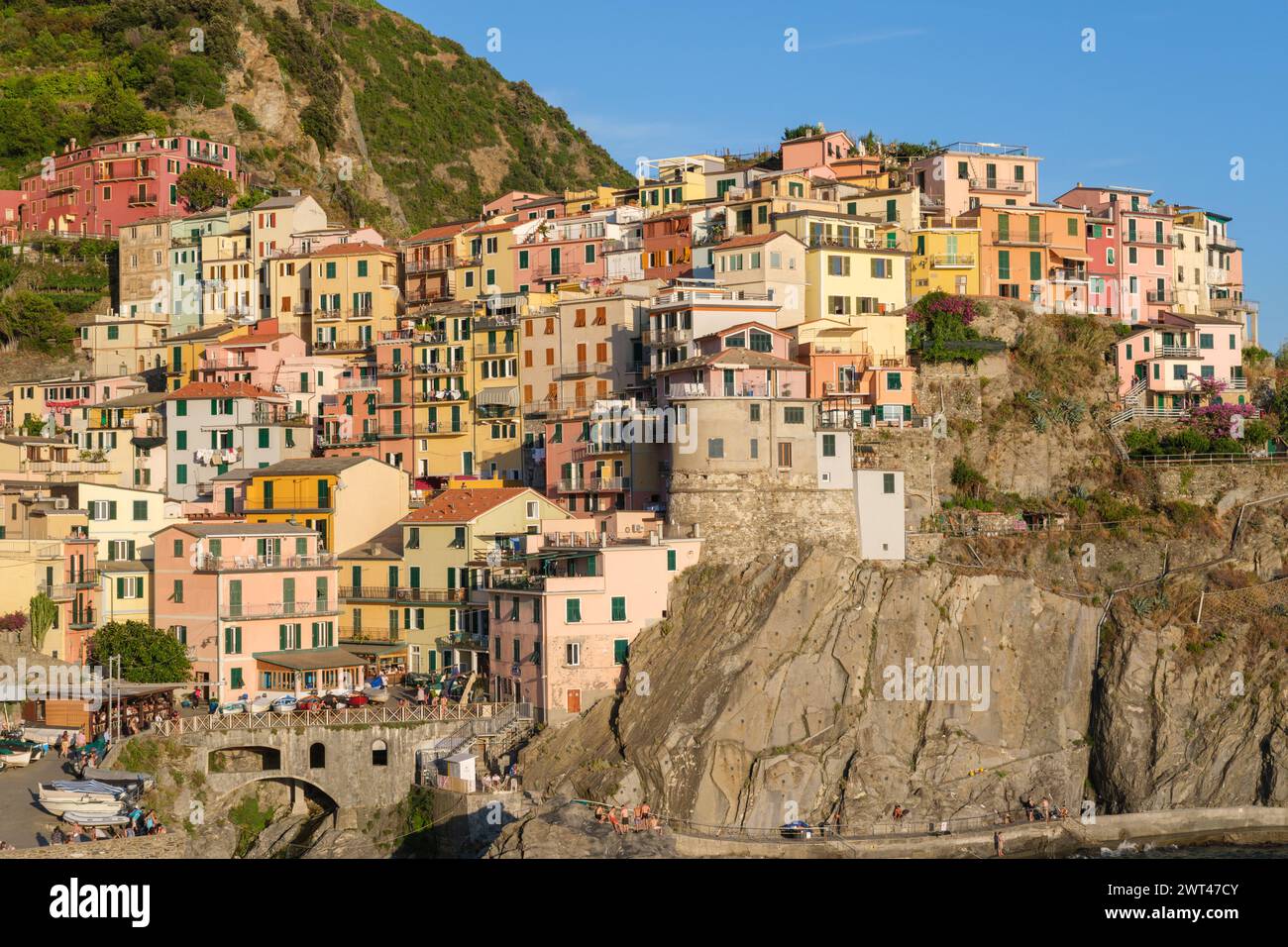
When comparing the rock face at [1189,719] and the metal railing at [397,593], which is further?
the metal railing at [397,593]

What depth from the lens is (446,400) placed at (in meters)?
86.3

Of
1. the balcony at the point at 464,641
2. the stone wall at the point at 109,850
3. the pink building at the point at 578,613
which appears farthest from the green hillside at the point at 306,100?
the stone wall at the point at 109,850

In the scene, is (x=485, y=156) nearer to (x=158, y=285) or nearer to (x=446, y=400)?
(x=158, y=285)

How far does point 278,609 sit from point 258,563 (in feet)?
6.58

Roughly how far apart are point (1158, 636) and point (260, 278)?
5496cm

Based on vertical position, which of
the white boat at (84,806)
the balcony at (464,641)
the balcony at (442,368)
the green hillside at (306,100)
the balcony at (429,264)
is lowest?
the white boat at (84,806)

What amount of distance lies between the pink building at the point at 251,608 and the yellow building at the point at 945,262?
3120 cm

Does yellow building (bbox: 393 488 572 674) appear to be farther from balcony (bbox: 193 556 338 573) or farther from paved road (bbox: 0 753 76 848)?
paved road (bbox: 0 753 76 848)

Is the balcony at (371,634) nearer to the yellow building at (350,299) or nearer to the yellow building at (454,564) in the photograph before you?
the yellow building at (454,564)

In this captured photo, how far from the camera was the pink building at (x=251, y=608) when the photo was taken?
68.5 m

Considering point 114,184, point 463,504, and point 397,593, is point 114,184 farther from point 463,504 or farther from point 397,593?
point 397,593

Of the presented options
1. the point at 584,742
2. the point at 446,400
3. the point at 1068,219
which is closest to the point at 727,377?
the point at 584,742

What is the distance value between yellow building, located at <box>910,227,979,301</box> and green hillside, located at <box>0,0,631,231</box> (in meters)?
54.8

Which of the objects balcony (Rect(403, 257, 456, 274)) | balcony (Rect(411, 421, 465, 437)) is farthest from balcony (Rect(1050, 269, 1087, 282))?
balcony (Rect(403, 257, 456, 274))
